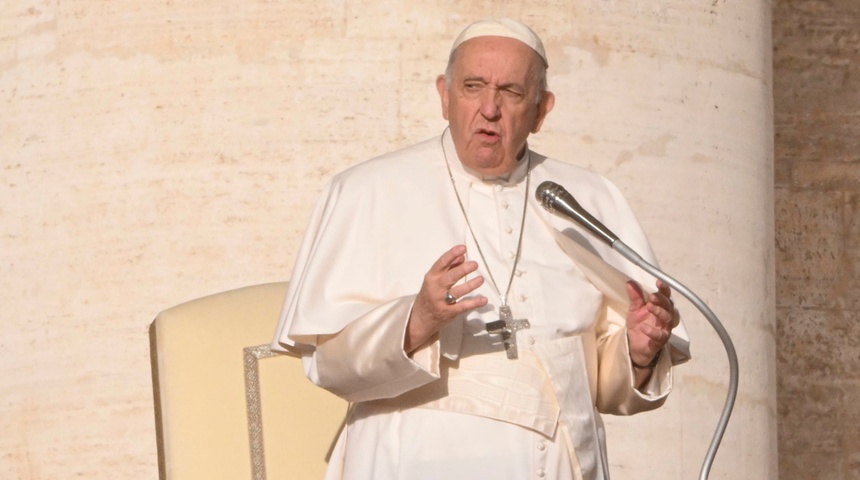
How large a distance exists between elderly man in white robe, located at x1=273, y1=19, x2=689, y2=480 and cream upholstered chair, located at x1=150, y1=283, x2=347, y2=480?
665mm

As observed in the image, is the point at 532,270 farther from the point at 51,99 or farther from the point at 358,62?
the point at 51,99

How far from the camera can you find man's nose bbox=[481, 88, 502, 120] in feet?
14.5

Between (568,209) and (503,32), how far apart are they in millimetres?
578

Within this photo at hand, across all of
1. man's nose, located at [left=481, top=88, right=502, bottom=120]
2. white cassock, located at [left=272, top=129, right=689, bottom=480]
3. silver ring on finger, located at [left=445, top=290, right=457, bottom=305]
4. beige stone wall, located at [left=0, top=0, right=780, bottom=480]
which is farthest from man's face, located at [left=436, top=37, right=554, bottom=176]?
A: beige stone wall, located at [left=0, top=0, right=780, bottom=480]

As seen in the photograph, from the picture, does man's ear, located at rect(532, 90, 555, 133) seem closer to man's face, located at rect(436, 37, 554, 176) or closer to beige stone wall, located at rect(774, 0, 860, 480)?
man's face, located at rect(436, 37, 554, 176)

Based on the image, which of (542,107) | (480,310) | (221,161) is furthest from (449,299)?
(221,161)

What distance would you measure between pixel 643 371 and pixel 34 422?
2219mm

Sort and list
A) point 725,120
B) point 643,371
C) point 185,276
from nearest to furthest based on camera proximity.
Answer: point 643,371
point 185,276
point 725,120

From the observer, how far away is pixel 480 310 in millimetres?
4441

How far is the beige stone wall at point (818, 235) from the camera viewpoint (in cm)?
826

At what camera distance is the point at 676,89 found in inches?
245

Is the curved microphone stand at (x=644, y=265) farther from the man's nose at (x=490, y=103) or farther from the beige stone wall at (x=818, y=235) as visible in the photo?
the beige stone wall at (x=818, y=235)

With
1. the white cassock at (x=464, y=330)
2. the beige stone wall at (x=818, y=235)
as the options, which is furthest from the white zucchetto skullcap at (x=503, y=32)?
the beige stone wall at (x=818, y=235)

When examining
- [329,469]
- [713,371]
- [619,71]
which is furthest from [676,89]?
[329,469]
